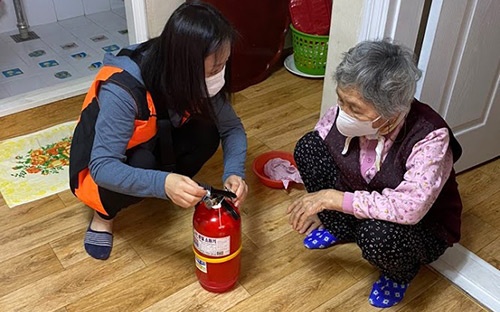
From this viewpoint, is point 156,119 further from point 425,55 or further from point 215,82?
point 425,55

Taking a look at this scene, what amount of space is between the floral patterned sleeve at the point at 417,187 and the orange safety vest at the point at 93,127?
582 mm

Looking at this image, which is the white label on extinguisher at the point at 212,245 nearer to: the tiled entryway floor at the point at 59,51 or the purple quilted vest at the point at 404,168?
the purple quilted vest at the point at 404,168

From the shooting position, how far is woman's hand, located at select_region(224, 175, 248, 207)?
1.41 meters

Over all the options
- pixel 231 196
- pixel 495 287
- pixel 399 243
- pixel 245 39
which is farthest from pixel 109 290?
pixel 245 39

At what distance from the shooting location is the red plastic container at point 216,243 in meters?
1.33

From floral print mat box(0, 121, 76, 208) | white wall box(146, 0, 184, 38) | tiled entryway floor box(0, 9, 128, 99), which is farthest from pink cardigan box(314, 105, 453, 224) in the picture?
tiled entryway floor box(0, 9, 128, 99)

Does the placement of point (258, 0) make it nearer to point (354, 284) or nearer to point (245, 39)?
point (245, 39)

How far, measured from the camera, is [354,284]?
152 cm

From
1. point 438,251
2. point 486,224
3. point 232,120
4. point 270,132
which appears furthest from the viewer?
point 270,132

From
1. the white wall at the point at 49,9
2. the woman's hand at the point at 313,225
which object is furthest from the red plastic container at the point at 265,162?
the white wall at the point at 49,9

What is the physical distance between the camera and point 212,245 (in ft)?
4.41

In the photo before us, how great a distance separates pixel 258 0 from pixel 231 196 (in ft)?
4.11

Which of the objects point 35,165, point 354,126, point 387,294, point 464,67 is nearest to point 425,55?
point 464,67

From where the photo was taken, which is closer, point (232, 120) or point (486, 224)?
point (232, 120)
